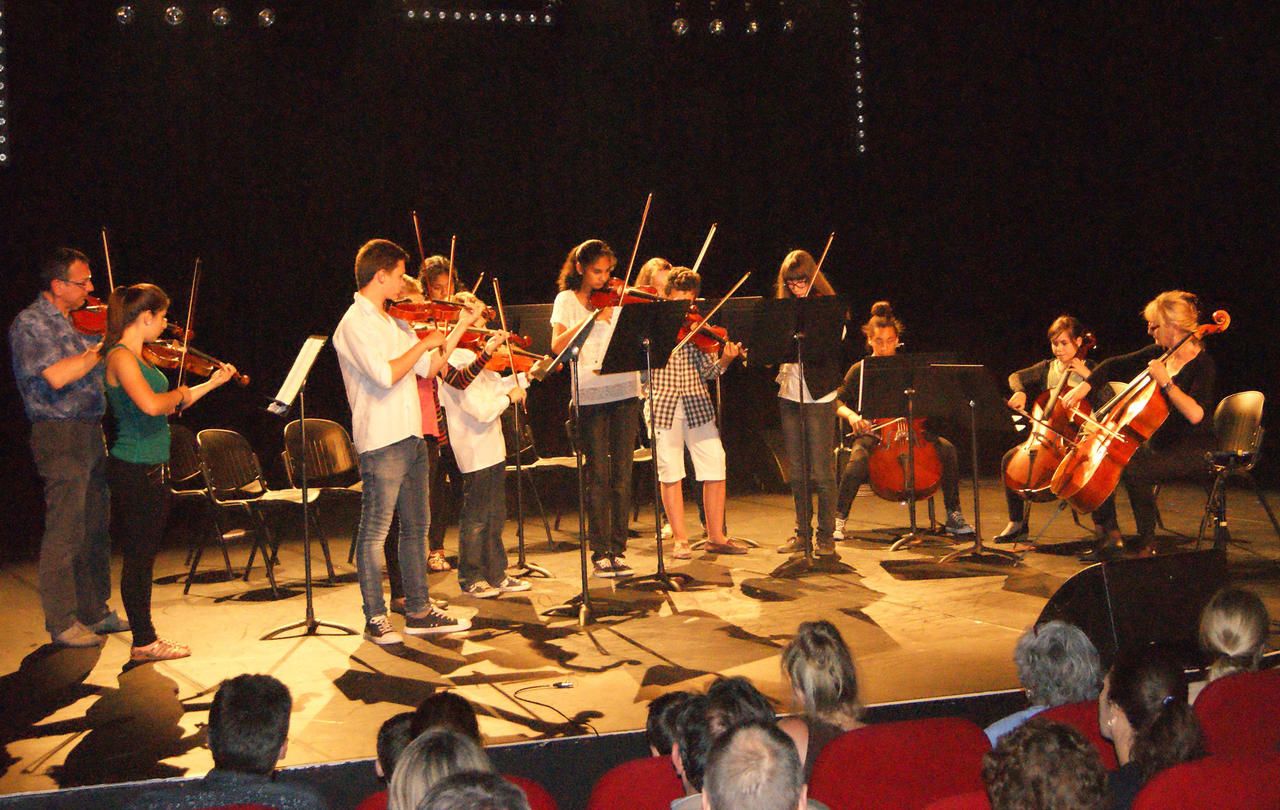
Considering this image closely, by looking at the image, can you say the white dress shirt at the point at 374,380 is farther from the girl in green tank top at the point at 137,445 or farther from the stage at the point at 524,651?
the stage at the point at 524,651

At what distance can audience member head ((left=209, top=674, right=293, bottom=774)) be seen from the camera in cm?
257

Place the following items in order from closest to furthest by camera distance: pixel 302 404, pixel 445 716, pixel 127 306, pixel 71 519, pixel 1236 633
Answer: pixel 445 716
pixel 1236 633
pixel 127 306
pixel 302 404
pixel 71 519

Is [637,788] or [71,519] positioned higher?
[71,519]

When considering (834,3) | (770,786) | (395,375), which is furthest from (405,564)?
(834,3)

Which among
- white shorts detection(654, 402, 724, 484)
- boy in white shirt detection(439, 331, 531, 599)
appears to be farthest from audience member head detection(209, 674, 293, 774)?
white shorts detection(654, 402, 724, 484)

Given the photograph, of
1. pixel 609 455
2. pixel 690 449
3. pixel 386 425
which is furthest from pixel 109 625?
pixel 690 449

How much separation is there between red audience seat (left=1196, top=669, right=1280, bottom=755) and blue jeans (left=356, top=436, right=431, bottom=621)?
3338 millimetres

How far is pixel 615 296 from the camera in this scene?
600 centimetres

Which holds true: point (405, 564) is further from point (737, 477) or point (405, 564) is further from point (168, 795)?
point (737, 477)

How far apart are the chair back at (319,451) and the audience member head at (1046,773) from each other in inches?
199

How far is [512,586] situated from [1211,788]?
4.40 metres

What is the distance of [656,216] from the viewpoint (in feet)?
31.0

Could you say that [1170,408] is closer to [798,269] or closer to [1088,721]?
[798,269]

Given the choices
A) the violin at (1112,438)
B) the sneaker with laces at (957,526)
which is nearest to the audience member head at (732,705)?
the violin at (1112,438)
